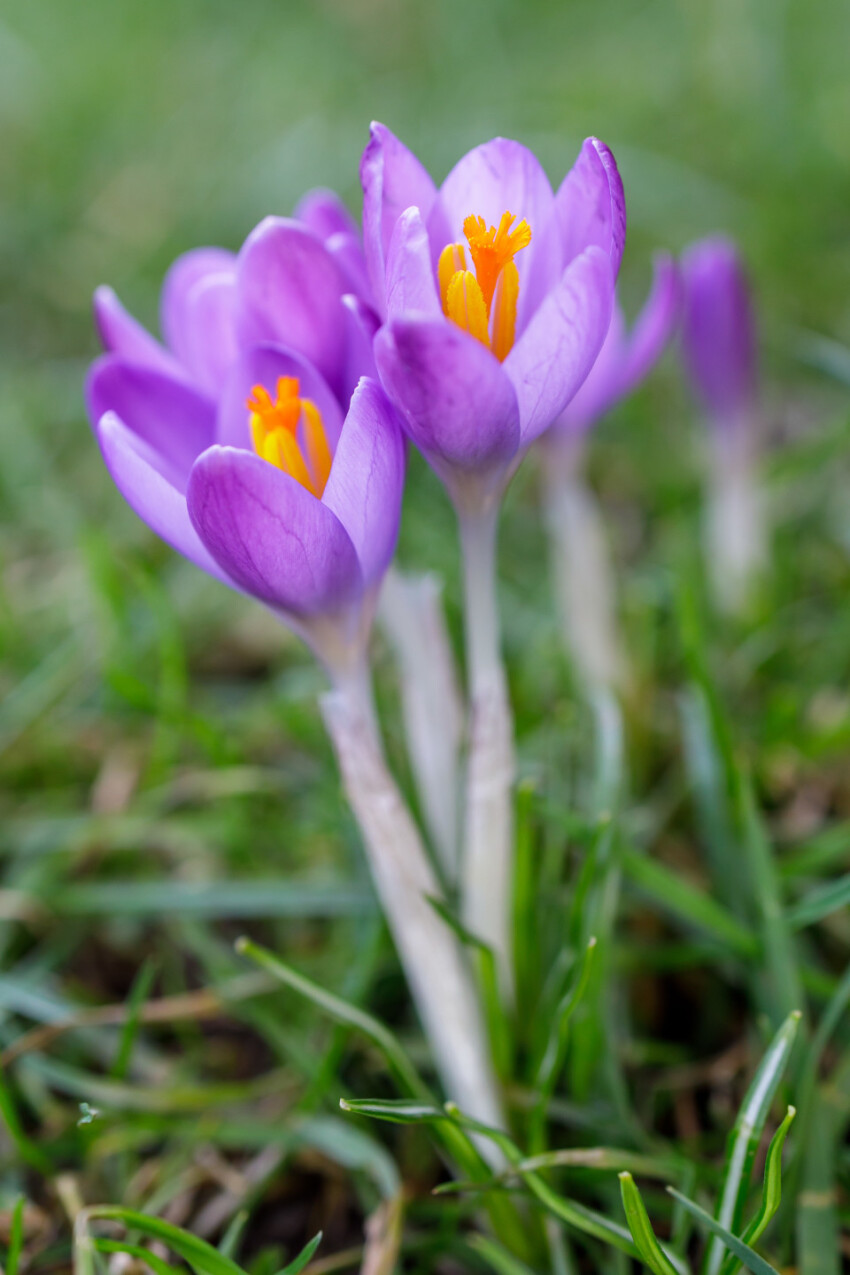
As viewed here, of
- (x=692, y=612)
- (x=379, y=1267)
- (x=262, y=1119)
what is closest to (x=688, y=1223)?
(x=379, y=1267)

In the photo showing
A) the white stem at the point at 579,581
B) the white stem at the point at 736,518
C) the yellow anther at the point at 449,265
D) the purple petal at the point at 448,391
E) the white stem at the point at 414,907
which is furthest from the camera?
the white stem at the point at 736,518

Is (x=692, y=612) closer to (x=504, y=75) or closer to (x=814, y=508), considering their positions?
(x=814, y=508)

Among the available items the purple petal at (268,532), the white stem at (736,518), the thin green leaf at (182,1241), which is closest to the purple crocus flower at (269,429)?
the purple petal at (268,532)

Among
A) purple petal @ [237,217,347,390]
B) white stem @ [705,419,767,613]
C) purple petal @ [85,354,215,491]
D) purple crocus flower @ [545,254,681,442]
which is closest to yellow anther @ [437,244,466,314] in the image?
purple petal @ [237,217,347,390]

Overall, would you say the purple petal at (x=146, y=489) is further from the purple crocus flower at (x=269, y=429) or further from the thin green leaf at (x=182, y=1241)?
the thin green leaf at (x=182, y=1241)

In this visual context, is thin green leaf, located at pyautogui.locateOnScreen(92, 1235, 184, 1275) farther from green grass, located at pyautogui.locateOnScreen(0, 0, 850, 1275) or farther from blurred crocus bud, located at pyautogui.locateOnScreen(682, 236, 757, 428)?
blurred crocus bud, located at pyautogui.locateOnScreen(682, 236, 757, 428)

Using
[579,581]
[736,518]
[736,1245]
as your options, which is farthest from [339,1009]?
[736,518]
